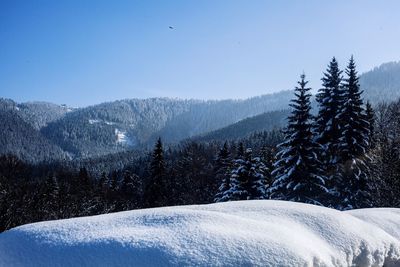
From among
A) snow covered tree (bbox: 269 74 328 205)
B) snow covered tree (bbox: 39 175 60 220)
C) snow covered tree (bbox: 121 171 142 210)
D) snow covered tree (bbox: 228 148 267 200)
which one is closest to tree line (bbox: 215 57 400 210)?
snow covered tree (bbox: 269 74 328 205)

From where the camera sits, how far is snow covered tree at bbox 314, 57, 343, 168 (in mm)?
24609

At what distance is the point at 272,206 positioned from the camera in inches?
245

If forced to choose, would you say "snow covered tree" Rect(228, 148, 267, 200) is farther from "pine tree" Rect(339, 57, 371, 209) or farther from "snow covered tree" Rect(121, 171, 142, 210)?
"snow covered tree" Rect(121, 171, 142, 210)

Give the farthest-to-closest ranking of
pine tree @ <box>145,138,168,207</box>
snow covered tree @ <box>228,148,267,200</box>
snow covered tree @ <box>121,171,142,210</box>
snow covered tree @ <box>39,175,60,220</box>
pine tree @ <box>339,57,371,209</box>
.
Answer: snow covered tree @ <box>121,171,142,210</box> < snow covered tree @ <box>39,175,60,220</box> < pine tree @ <box>145,138,168,207</box> < snow covered tree @ <box>228,148,267,200</box> < pine tree @ <box>339,57,371,209</box>

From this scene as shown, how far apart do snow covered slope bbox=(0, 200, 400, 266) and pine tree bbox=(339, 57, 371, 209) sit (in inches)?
716

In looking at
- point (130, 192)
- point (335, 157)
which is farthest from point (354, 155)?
point (130, 192)

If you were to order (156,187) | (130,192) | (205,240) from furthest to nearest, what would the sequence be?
(130,192), (156,187), (205,240)

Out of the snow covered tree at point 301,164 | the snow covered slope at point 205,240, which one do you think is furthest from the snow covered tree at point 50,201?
the snow covered slope at point 205,240

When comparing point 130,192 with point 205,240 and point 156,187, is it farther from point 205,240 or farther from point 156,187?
point 205,240

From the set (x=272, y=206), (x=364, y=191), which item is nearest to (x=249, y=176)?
(x=364, y=191)

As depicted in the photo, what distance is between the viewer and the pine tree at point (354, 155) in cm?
2309

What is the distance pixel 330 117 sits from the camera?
82.7ft

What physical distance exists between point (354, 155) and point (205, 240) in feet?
70.3

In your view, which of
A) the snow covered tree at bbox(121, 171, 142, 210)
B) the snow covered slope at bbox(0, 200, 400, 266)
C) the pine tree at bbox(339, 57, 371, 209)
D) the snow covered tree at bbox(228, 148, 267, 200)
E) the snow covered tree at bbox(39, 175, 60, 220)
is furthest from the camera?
the snow covered tree at bbox(121, 171, 142, 210)
